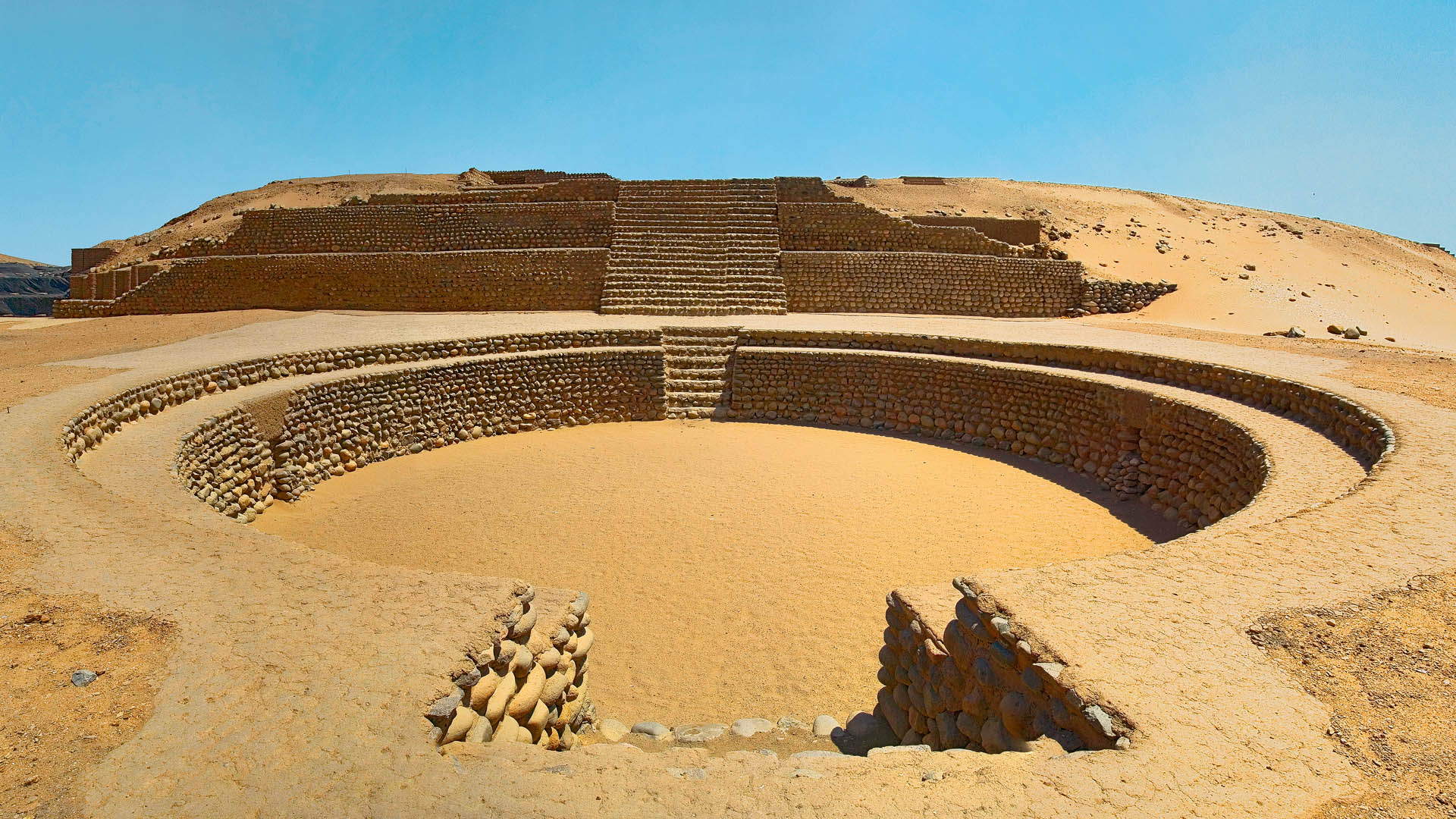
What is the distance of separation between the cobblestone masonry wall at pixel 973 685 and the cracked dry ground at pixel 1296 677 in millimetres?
874

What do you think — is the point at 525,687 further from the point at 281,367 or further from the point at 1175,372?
the point at 1175,372

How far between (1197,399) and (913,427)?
4.50m

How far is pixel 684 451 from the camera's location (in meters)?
11.9

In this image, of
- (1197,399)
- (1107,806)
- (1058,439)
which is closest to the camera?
(1107,806)

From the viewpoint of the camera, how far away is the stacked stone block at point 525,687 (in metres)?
3.28

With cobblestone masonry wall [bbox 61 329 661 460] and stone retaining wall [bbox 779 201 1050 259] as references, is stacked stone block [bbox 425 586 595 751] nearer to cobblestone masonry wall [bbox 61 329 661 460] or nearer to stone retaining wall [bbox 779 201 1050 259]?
cobblestone masonry wall [bbox 61 329 661 460]

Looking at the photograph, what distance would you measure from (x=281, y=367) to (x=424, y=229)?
11746 millimetres

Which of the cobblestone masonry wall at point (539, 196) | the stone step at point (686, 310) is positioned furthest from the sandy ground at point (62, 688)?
the cobblestone masonry wall at point (539, 196)

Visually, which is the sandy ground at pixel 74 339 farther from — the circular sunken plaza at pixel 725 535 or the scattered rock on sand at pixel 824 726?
the scattered rock on sand at pixel 824 726

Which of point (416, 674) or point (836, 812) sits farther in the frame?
point (416, 674)

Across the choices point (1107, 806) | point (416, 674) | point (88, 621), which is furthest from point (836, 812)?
point (88, 621)

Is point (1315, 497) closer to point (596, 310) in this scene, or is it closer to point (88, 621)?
point (88, 621)

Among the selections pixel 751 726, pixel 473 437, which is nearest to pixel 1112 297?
pixel 473 437

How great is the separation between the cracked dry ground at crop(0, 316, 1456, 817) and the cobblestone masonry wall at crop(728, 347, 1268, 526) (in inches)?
173
